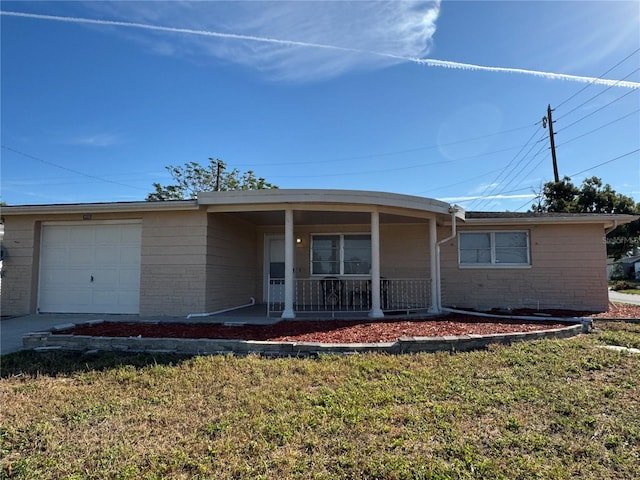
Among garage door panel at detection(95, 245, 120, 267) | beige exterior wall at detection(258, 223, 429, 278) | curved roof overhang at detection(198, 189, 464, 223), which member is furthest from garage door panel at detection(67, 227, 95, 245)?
beige exterior wall at detection(258, 223, 429, 278)

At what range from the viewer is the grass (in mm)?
2525

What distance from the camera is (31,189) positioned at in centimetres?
2203

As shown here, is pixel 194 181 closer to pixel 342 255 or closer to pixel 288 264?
pixel 342 255

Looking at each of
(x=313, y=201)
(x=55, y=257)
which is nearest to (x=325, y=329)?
(x=313, y=201)

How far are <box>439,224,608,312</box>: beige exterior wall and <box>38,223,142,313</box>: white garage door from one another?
8.32 m

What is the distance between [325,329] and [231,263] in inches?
160

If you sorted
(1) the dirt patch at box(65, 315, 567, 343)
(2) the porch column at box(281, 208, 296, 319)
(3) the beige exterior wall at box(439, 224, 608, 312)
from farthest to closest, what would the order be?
(3) the beige exterior wall at box(439, 224, 608, 312)
(2) the porch column at box(281, 208, 296, 319)
(1) the dirt patch at box(65, 315, 567, 343)

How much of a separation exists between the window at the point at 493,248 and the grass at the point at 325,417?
18.4 ft

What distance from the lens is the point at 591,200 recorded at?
25250 millimetres

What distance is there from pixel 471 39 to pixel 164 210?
912cm

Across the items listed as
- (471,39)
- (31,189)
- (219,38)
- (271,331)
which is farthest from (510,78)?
(31,189)

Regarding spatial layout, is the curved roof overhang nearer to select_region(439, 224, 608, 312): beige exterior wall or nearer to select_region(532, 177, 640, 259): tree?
select_region(439, 224, 608, 312): beige exterior wall

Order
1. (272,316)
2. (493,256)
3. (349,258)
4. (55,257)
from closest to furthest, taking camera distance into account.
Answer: (272,316)
(55,257)
(493,256)
(349,258)

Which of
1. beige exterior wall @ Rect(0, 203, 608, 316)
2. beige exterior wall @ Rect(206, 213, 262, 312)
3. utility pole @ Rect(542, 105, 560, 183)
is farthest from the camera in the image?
utility pole @ Rect(542, 105, 560, 183)
